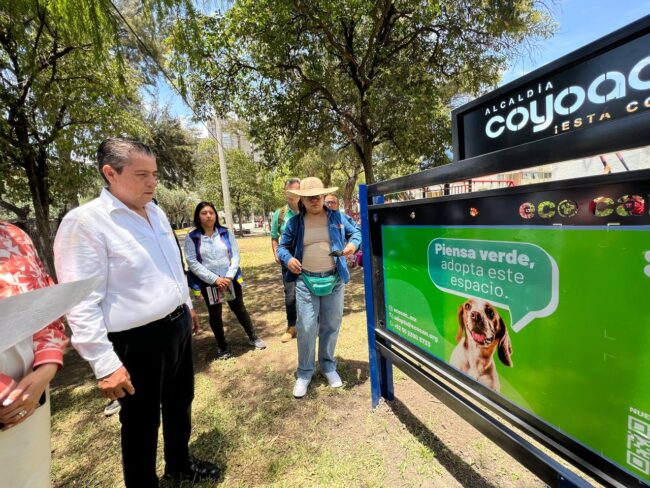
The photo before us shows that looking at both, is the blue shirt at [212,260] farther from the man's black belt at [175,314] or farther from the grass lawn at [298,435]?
the man's black belt at [175,314]

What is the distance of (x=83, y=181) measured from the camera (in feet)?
20.2

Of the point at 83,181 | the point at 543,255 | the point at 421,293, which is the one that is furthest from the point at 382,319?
the point at 83,181

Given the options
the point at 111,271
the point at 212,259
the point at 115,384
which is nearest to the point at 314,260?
the point at 212,259

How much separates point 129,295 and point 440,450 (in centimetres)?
208

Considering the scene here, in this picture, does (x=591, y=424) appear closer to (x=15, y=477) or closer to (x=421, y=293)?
(x=421, y=293)

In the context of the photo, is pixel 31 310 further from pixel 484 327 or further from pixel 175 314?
pixel 484 327

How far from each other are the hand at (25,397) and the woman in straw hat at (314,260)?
1.70 meters

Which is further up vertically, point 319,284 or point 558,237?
point 558,237

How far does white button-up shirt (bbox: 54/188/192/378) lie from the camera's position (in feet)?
4.72

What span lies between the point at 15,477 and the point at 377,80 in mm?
6119

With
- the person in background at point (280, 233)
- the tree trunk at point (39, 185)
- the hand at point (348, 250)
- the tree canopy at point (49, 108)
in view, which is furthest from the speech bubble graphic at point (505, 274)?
the tree trunk at point (39, 185)

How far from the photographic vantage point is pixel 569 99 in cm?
118

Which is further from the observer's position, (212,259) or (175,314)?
(212,259)

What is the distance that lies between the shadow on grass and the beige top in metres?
1.23
